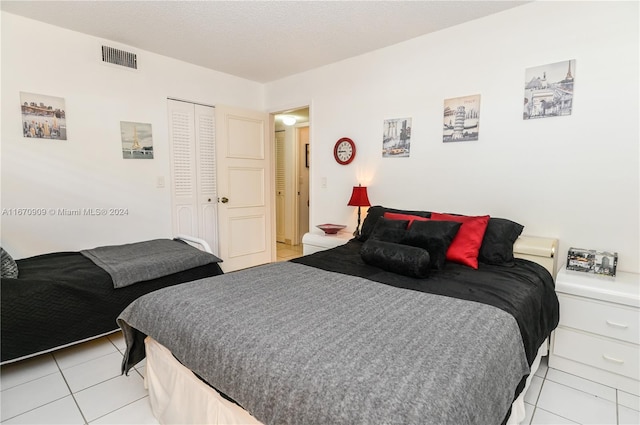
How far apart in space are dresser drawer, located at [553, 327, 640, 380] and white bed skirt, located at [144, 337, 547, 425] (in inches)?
29.7

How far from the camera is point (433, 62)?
9.58ft

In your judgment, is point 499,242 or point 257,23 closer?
point 499,242

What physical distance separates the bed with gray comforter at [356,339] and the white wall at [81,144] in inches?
74.8

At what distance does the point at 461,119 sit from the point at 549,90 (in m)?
0.63

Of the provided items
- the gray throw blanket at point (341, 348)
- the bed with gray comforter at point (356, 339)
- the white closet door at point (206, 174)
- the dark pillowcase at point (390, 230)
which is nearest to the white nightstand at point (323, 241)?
the dark pillowcase at point (390, 230)

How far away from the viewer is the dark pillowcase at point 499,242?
7.20 feet

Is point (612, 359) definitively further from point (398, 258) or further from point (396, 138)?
point (396, 138)

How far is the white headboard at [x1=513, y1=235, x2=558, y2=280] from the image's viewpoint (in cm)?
221

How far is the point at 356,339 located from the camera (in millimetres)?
1142

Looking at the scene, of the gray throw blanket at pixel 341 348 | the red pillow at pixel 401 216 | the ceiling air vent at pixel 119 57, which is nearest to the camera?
the gray throw blanket at pixel 341 348

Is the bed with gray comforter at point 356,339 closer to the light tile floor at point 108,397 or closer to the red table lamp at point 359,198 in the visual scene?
the light tile floor at point 108,397

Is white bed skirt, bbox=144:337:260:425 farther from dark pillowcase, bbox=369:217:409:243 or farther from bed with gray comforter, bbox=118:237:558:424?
Answer: dark pillowcase, bbox=369:217:409:243

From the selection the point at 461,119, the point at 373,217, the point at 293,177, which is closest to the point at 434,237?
the point at 373,217

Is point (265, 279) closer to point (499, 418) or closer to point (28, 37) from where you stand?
point (499, 418)
